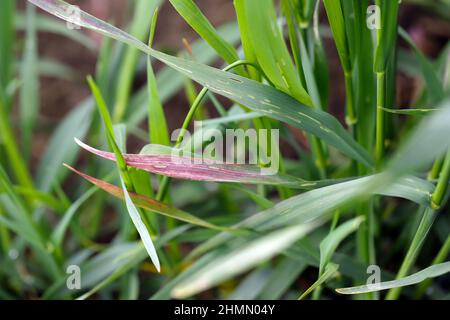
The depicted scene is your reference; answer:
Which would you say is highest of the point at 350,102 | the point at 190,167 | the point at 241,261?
the point at 350,102

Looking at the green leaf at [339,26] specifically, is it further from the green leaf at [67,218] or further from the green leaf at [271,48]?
the green leaf at [67,218]

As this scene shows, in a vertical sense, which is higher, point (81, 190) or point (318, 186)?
point (81, 190)

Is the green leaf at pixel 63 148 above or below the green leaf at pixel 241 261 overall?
above

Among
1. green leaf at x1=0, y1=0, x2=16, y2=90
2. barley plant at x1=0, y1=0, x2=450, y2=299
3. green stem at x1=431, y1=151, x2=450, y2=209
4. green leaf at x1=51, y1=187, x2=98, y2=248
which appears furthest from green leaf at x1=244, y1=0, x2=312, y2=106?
green leaf at x1=0, y1=0, x2=16, y2=90

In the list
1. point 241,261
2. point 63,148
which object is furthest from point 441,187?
point 63,148

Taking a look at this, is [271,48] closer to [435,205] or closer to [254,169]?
[254,169]

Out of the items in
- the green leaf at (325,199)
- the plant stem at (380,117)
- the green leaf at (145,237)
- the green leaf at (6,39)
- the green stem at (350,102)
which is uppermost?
the green leaf at (6,39)

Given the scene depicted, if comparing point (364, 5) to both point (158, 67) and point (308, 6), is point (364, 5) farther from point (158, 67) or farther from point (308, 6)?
point (158, 67)

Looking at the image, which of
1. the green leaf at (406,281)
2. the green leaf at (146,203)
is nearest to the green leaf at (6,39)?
the green leaf at (146,203)

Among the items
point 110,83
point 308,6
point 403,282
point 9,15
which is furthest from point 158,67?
point 403,282
